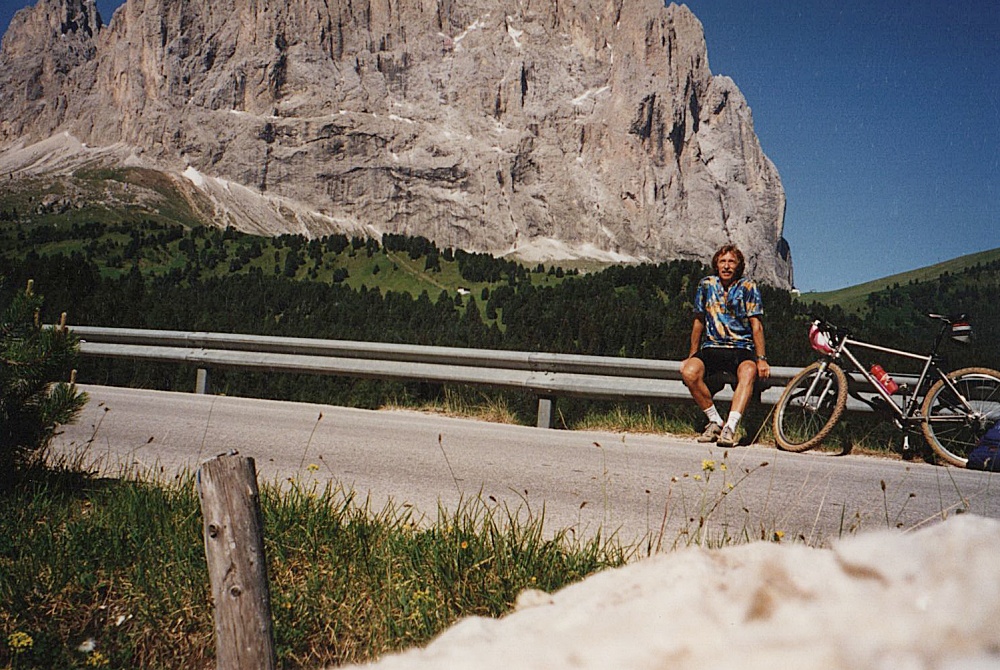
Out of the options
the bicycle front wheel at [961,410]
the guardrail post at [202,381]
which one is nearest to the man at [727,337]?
the bicycle front wheel at [961,410]

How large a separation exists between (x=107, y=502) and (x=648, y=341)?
404 inches

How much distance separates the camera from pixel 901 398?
23.6 ft

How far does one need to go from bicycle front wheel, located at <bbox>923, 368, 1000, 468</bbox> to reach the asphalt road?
0.38 m

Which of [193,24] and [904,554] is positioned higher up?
[193,24]

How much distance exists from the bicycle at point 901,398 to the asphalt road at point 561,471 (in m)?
0.37

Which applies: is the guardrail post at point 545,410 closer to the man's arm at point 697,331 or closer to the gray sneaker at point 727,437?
the man's arm at point 697,331

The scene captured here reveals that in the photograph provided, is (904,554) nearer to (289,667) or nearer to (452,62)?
(289,667)

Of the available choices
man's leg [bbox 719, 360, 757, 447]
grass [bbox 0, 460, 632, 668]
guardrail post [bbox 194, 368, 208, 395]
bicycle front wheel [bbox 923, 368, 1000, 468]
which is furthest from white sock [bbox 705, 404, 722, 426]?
guardrail post [bbox 194, 368, 208, 395]

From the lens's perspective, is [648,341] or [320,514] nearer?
[320,514]

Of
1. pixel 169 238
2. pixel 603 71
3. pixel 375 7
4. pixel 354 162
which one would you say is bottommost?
pixel 169 238

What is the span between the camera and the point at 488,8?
199875 mm

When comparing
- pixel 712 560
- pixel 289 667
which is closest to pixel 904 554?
pixel 712 560

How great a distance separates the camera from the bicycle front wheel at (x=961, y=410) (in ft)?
21.2

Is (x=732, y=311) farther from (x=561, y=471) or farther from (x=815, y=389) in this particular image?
(x=561, y=471)
